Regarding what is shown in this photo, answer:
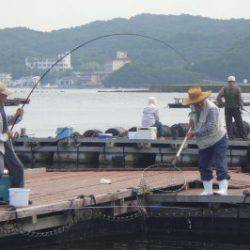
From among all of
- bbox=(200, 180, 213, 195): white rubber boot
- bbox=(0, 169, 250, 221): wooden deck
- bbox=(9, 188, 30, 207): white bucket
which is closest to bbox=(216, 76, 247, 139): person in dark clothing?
bbox=(0, 169, 250, 221): wooden deck

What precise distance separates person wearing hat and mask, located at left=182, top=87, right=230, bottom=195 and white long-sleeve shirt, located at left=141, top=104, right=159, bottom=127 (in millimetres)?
9954

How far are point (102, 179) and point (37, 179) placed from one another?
4.33ft

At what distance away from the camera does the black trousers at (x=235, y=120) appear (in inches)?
883

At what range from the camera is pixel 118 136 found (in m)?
26.1

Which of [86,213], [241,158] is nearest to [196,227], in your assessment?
[86,213]

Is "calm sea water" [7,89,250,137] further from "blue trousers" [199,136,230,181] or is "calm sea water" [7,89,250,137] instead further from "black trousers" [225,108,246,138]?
"blue trousers" [199,136,230,181]

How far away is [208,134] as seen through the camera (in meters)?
13.8

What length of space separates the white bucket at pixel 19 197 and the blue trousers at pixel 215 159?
3.02 meters

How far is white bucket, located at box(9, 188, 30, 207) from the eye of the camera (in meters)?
12.7

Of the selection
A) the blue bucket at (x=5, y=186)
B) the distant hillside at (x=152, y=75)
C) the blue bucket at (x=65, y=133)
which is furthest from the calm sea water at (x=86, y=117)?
the blue bucket at (x=5, y=186)

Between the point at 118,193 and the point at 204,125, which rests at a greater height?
the point at 204,125

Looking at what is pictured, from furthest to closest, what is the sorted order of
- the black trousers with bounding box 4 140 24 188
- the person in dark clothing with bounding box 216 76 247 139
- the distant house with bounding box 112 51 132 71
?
the distant house with bounding box 112 51 132 71
the person in dark clothing with bounding box 216 76 247 139
the black trousers with bounding box 4 140 24 188

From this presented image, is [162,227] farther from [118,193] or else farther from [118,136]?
[118,136]

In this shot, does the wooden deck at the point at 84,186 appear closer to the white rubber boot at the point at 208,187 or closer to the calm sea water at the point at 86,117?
the white rubber boot at the point at 208,187
